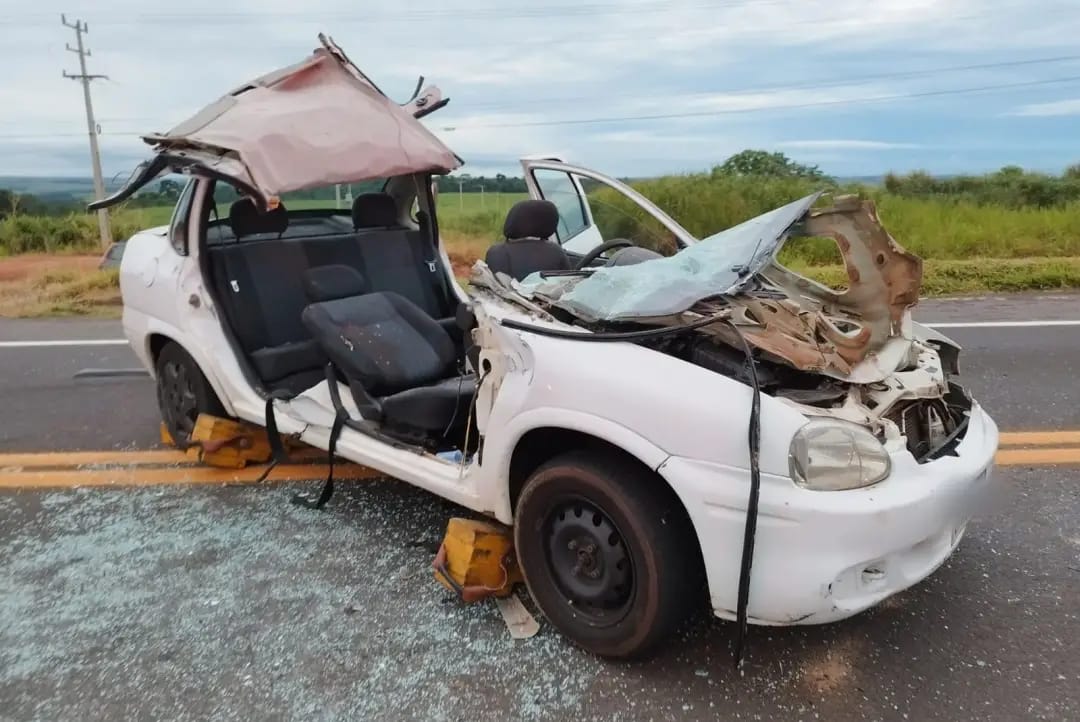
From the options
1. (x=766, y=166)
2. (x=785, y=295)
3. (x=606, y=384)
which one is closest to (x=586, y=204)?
(x=785, y=295)

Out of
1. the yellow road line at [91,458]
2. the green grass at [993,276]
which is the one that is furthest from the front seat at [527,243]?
the green grass at [993,276]

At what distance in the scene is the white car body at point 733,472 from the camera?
2.48 m

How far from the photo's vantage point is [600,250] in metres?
5.20

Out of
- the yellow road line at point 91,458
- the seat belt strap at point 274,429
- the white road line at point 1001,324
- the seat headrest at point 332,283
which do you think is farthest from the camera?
the white road line at point 1001,324

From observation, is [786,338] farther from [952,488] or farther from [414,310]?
[414,310]

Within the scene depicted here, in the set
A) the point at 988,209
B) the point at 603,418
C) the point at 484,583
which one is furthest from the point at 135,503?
the point at 988,209

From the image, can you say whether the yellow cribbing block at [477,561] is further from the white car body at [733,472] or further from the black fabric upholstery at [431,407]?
the black fabric upholstery at [431,407]

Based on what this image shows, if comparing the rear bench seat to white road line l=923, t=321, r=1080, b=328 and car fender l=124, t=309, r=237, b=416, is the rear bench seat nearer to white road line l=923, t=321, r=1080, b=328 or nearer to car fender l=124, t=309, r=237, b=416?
car fender l=124, t=309, r=237, b=416

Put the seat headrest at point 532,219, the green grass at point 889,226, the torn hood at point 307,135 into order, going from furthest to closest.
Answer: the green grass at point 889,226
the seat headrest at point 532,219
the torn hood at point 307,135

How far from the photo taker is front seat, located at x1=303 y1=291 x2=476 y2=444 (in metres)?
3.74

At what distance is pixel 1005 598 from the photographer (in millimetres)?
3230

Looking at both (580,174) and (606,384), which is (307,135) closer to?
(606,384)

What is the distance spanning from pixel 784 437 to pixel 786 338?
1.41ft

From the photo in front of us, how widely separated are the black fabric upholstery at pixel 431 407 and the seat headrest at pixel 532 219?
1.57 metres
